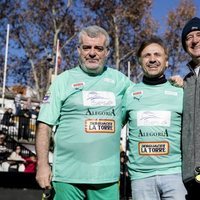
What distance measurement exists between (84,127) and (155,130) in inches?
20.8

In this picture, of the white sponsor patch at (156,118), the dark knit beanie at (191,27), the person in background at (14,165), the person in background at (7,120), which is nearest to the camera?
the white sponsor patch at (156,118)

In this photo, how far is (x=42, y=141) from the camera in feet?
11.1

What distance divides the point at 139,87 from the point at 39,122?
85 centimetres

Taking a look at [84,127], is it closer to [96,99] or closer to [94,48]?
[96,99]

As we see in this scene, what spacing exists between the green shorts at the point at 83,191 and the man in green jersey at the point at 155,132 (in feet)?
0.68

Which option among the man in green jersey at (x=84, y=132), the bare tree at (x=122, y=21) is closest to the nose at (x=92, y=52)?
the man in green jersey at (x=84, y=132)

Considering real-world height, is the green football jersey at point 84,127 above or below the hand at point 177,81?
below

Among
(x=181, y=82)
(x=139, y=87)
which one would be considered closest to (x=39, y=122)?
(x=139, y=87)

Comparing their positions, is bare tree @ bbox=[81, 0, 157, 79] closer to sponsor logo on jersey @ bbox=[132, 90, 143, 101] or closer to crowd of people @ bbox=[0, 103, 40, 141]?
crowd of people @ bbox=[0, 103, 40, 141]

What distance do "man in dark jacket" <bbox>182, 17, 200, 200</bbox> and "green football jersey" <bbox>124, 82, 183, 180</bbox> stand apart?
86mm

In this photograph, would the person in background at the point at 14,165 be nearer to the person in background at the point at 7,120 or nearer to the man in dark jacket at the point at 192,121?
the person in background at the point at 7,120

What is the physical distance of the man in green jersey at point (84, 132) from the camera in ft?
11.0

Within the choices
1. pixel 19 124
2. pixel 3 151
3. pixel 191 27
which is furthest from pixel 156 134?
pixel 19 124

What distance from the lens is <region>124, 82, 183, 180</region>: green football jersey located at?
3.42 m
